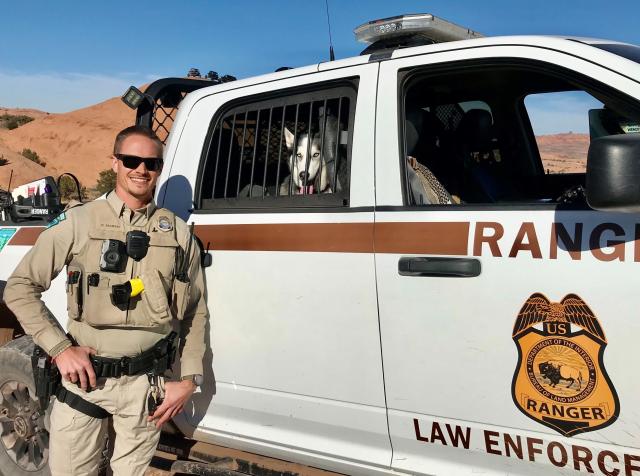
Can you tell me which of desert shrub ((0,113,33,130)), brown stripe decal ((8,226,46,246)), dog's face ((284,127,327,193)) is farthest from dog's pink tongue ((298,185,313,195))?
desert shrub ((0,113,33,130))

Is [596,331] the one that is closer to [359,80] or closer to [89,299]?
[359,80]

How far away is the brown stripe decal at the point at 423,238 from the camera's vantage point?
2.39 meters

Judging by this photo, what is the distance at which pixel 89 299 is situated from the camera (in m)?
2.67

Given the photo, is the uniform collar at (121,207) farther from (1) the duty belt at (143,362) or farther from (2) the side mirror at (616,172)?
(2) the side mirror at (616,172)

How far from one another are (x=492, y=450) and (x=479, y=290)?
0.56 meters

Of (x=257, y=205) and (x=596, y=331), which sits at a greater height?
(x=257, y=205)

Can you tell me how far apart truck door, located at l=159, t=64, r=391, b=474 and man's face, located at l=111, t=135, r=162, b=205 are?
39 cm

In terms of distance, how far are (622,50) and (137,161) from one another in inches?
73.6

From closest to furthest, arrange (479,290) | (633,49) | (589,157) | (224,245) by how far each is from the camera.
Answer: (589,157) → (479,290) → (633,49) → (224,245)

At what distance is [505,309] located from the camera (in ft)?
7.45

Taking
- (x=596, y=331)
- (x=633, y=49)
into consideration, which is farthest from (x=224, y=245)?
(x=633, y=49)

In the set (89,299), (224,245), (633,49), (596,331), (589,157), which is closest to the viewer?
(589,157)

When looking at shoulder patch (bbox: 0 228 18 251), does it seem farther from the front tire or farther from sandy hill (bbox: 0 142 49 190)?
sandy hill (bbox: 0 142 49 190)

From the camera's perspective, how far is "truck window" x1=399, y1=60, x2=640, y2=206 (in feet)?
8.68
